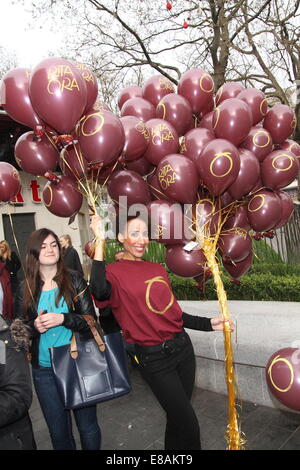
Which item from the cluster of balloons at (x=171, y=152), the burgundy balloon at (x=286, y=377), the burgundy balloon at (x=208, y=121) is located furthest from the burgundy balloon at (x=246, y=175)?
the burgundy balloon at (x=286, y=377)

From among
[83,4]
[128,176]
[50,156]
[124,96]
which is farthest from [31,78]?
[83,4]

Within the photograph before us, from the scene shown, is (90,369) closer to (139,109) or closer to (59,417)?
(59,417)

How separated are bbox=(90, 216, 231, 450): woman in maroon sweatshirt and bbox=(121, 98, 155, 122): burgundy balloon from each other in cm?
113

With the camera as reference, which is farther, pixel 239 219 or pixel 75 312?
pixel 239 219

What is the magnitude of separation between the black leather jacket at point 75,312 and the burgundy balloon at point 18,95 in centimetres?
101

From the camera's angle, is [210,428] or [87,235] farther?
[87,235]

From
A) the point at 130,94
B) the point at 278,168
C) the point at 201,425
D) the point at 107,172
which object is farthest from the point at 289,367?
the point at 130,94

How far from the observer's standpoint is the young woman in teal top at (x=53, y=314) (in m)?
2.04

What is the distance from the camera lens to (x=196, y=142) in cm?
256

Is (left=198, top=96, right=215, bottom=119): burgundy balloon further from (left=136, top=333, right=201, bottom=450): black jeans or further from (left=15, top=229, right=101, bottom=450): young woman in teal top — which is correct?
(left=136, top=333, right=201, bottom=450): black jeans

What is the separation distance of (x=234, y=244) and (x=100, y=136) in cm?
122
